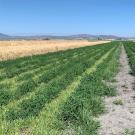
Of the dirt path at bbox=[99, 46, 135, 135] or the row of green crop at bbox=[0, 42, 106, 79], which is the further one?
the row of green crop at bbox=[0, 42, 106, 79]

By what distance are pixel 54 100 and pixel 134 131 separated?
437 centimetres

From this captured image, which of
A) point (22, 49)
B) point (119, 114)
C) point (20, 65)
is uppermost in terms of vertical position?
point (119, 114)

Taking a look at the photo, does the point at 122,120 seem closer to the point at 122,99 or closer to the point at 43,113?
the point at 43,113

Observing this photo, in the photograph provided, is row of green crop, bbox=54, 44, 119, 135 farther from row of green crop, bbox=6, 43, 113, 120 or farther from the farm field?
row of green crop, bbox=6, 43, 113, 120

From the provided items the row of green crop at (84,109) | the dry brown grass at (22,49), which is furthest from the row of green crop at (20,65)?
the row of green crop at (84,109)

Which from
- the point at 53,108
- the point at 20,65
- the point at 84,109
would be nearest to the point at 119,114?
the point at 84,109

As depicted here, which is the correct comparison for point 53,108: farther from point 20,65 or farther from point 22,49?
point 22,49

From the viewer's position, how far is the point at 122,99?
14406 millimetres

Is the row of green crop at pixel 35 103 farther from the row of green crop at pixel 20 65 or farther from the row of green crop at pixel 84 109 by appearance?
the row of green crop at pixel 20 65

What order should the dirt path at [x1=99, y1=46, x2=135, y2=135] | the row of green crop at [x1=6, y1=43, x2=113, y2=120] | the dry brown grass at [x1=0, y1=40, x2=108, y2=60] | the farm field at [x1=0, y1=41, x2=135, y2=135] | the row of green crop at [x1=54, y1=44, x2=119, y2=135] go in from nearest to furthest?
the farm field at [x1=0, y1=41, x2=135, y2=135]
the row of green crop at [x1=54, y1=44, x2=119, y2=135]
the dirt path at [x1=99, y1=46, x2=135, y2=135]
the row of green crop at [x1=6, y1=43, x2=113, y2=120]
the dry brown grass at [x1=0, y1=40, x2=108, y2=60]

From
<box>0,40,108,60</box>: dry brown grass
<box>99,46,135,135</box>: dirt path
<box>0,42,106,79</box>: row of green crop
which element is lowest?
<box>0,40,108,60</box>: dry brown grass

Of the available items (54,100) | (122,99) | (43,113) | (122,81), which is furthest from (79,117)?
(122,81)

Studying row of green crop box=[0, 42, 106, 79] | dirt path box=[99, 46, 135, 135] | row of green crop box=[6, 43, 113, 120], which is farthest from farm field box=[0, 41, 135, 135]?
row of green crop box=[0, 42, 106, 79]

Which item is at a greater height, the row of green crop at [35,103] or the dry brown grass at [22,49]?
the row of green crop at [35,103]
